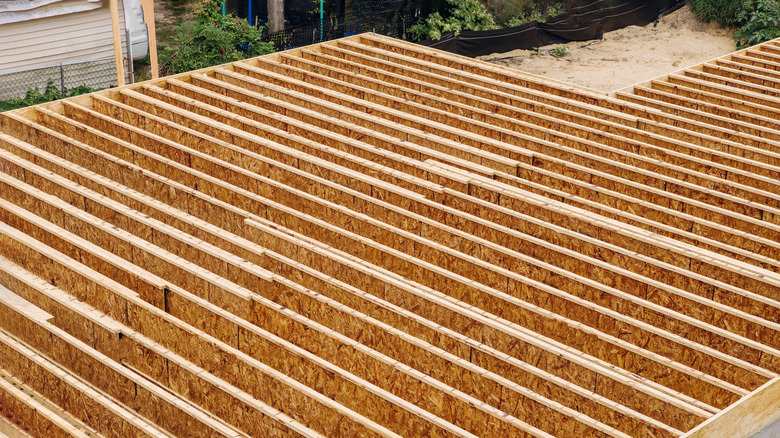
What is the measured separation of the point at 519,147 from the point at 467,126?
0.90m

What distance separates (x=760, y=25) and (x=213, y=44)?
13625mm

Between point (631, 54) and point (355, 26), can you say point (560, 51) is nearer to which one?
point (631, 54)

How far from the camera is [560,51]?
905 inches

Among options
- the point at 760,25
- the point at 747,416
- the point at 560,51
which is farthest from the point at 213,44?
the point at 747,416

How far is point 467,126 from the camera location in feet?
35.5

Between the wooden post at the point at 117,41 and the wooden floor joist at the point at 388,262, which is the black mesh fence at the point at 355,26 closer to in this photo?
the wooden post at the point at 117,41

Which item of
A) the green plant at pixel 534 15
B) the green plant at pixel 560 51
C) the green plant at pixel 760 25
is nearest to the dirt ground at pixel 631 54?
the green plant at pixel 560 51

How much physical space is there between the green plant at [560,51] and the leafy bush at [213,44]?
7.85 m

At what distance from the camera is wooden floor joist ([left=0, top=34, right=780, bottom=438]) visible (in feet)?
20.4

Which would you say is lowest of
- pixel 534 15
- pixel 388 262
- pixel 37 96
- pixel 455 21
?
pixel 37 96

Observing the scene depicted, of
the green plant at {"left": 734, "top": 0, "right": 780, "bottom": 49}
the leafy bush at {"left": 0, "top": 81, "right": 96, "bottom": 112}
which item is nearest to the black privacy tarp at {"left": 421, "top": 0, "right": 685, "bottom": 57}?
the green plant at {"left": 734, "top": 0, "right": 780, "bottom": 49}

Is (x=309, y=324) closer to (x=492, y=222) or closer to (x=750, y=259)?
(x=492, y=222)

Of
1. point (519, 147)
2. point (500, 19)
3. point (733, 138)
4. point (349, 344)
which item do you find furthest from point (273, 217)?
point (500, 19)

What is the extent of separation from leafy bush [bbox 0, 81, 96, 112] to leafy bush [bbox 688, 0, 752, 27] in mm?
16310
